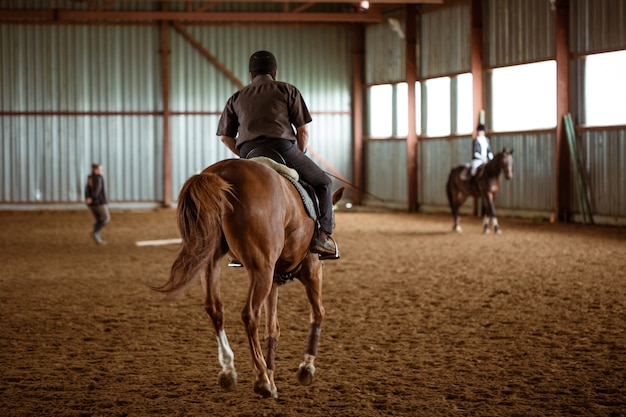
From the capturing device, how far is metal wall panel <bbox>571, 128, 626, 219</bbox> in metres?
19.7

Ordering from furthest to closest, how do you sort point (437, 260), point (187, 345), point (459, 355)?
point (437, 260) < point (187, 345) < point (459, 355)

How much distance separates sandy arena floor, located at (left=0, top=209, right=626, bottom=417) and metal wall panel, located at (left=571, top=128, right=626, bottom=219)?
4.54 metres

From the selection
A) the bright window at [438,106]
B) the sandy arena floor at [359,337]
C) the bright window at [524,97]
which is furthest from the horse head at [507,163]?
the bright window at [438,106]

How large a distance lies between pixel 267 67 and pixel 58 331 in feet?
11.5

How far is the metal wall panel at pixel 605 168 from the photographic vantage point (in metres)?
19.7

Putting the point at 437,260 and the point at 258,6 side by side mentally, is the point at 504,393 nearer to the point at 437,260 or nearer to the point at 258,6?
the point at 437,260

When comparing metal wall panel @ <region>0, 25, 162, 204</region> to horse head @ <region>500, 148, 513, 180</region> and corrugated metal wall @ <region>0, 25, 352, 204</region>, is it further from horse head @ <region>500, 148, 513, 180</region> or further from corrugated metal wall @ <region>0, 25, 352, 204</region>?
horse head @ <region>500, 148, 513, 180</region>

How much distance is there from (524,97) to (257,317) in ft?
60.3

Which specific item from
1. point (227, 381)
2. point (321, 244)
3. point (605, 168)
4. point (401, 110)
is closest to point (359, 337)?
point (321, 244)

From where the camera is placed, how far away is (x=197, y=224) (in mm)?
5531

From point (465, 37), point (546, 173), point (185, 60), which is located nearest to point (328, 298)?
point (546, 173)

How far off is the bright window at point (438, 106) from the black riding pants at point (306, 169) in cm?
1989

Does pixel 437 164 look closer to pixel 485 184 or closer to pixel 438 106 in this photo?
pixel 438 106

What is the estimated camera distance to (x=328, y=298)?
34.4ft
